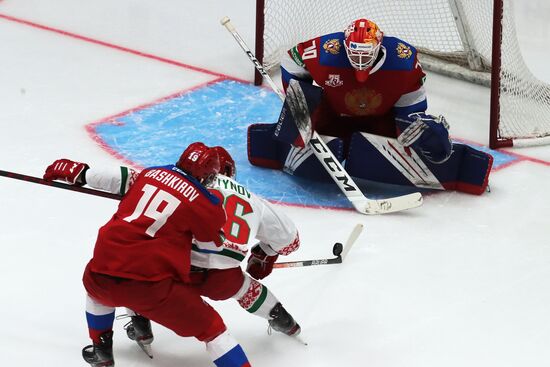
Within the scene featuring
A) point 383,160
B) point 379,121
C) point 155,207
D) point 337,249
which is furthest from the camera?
point 379,121

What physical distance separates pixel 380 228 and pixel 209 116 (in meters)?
1.34

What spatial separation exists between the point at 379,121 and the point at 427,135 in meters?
0.28

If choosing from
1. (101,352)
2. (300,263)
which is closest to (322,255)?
(300,263)

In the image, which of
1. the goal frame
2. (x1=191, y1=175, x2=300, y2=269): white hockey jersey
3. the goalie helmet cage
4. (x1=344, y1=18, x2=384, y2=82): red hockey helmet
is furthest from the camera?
the goalie helmet cage

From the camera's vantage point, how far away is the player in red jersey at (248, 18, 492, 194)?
14.8 feet

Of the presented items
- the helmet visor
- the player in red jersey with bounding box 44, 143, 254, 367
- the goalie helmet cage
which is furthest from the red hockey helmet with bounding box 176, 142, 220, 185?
the goalie helmet cage

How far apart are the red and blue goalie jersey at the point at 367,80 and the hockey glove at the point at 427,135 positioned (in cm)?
6

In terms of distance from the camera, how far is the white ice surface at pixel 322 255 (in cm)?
353

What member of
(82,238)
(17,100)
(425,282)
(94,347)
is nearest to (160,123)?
(17,100)

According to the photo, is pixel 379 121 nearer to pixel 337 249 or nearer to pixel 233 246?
pixel 337 249

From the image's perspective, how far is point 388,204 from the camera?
14.6 feet

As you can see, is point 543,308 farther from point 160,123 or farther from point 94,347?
point 160,123

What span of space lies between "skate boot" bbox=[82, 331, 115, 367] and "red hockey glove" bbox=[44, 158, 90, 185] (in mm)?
472

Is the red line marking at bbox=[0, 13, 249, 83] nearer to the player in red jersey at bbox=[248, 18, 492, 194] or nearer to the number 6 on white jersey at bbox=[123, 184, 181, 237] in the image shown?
the player in red jersey at bbox=[248, 18, 492, 194]
